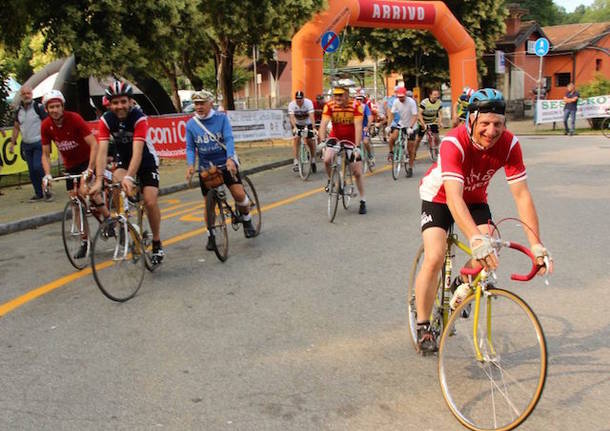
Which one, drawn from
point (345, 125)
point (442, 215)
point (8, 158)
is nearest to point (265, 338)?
point (442, 215)

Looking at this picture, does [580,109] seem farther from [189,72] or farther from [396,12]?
[189,72]

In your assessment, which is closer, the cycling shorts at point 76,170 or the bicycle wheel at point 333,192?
the cycling shorts at point 76,170

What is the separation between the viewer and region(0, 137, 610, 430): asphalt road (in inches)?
138

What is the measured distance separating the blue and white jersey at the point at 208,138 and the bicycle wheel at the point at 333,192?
2.28m

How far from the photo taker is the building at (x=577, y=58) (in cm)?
4581

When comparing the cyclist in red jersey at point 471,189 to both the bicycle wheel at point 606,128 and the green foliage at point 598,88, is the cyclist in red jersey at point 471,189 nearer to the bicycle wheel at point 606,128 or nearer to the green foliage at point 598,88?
the bicycle wheel at point 606,128

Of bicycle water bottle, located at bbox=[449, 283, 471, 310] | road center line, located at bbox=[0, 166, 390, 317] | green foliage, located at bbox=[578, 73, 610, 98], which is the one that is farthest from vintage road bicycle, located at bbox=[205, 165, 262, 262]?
green foliage, located at bbox=[578, 73, 610, 98]

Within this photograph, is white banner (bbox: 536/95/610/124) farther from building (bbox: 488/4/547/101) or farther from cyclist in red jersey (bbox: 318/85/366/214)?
cyclist in red jersey (bbox: 318/85/366/214)

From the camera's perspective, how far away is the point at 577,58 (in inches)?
1822

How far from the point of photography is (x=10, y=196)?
39.6 feet

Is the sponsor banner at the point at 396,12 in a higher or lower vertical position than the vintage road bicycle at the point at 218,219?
higher

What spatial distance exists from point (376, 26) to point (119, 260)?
18931mm

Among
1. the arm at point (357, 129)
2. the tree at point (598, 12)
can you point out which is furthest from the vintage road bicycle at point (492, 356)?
the tree at point (598, 12)

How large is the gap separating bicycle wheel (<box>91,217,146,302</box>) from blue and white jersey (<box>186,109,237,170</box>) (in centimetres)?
158
